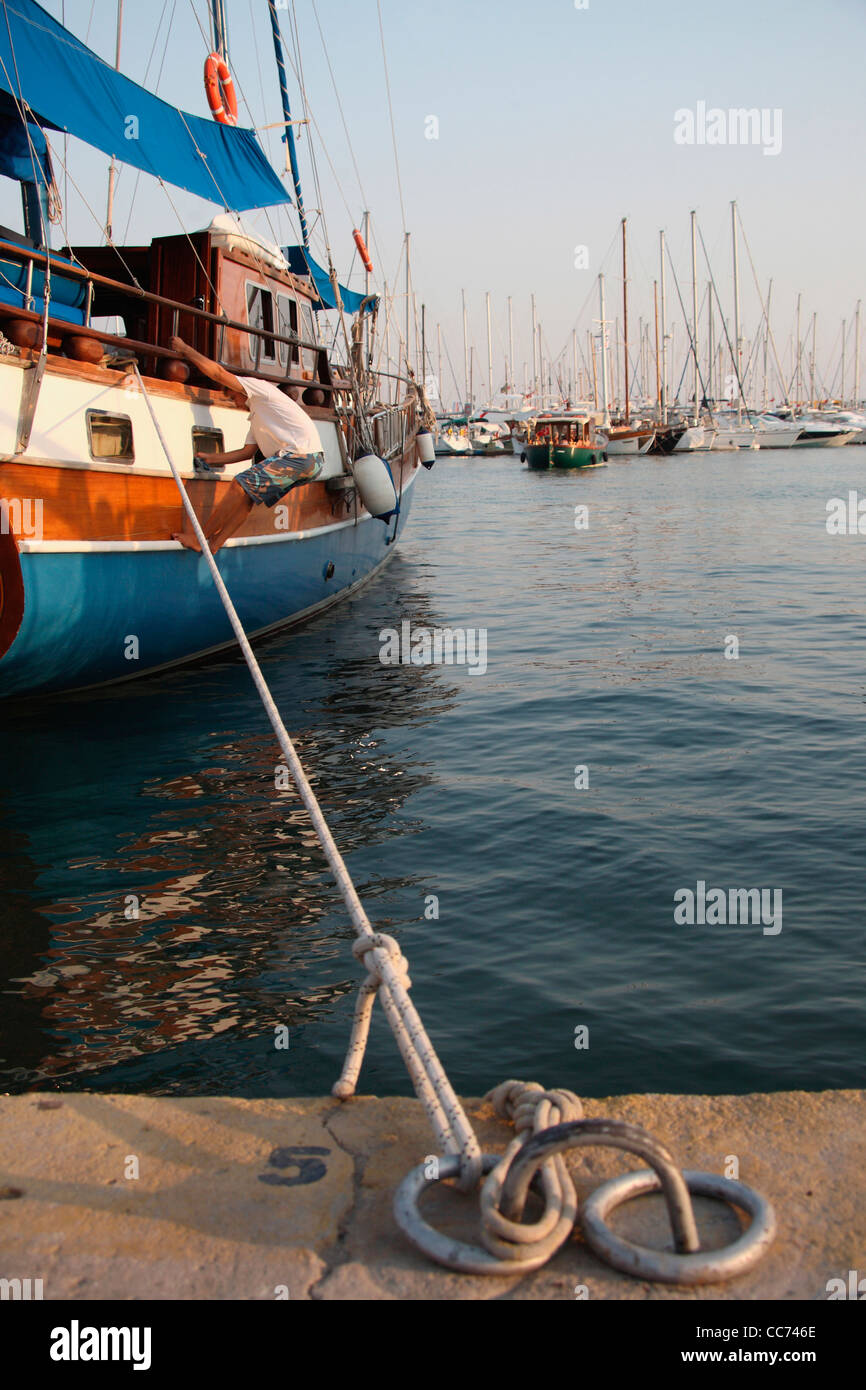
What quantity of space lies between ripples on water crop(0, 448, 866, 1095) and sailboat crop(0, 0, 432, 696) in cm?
79

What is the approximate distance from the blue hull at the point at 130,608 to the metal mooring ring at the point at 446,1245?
6.79 m

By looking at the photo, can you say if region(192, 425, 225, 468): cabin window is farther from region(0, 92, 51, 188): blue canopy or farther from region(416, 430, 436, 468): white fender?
region(416, 430, 436, 468): white fender

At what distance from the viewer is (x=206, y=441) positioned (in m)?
10.5

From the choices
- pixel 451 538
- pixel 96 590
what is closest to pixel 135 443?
pixel 96 590

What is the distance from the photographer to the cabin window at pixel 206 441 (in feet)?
33.8

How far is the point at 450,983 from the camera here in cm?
495

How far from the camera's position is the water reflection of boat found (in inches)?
175

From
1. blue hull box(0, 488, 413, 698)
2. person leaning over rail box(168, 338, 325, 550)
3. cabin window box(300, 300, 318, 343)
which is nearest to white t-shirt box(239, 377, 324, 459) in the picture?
person leaning over rail box(168, 338, 325, 550)

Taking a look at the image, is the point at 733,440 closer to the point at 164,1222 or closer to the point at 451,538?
the point at 451,538

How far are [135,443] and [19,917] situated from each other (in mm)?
4890

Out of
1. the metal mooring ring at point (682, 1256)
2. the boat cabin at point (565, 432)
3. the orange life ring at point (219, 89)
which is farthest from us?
the boat cabin at point (565, 432)

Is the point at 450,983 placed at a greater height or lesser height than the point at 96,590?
lesser

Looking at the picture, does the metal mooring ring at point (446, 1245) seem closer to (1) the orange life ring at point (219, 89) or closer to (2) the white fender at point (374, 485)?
(2) the white fender at point (374, 485)

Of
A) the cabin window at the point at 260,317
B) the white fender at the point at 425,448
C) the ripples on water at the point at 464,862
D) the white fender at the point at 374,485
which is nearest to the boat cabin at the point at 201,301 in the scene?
the cabin window at the point at 260,317
